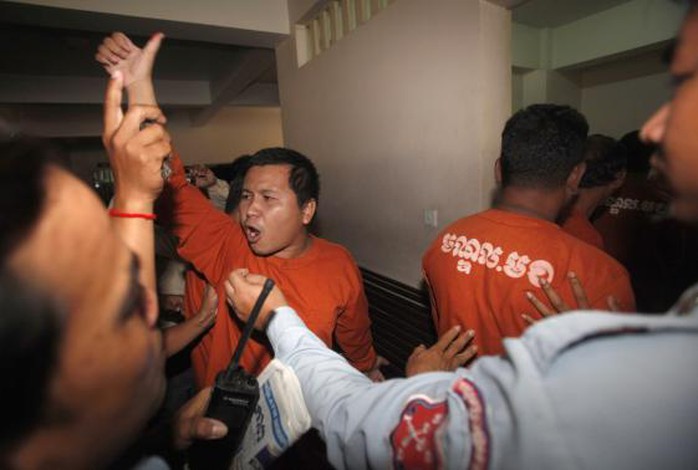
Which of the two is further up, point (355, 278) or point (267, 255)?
point (267, 255)

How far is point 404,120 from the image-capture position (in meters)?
2.63

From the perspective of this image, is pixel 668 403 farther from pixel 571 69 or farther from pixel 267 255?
pixel 571 69

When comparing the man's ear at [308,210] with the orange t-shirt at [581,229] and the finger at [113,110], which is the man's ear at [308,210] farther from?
the orange t-shirt at [581,229]

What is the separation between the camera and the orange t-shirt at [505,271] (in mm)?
1257

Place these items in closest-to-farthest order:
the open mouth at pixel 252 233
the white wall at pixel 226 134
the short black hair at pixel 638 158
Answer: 1. the open mouth at pixel 252 233
2. the short black hair at pixel 638 158
3. the white wall at pixel 226 134

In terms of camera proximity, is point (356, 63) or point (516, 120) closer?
point (516, 120)

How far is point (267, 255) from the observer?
1.77 m

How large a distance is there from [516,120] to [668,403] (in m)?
1.33

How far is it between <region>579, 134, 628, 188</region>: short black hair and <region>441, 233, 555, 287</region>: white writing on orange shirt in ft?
3.74

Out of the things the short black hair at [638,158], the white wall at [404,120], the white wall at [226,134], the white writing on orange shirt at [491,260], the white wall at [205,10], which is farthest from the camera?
the white wall at [226,134]

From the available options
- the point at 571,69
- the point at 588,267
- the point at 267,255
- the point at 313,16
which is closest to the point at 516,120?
the point at 588,267

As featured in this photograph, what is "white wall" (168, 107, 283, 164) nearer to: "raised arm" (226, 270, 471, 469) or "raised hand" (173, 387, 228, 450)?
"raised hand" (173, 387, 228, 450)

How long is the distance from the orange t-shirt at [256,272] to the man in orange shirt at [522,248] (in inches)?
17.8

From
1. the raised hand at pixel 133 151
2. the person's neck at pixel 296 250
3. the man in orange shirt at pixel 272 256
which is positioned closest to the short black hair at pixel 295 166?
→ the man in orange shirt at pixel 272 256
